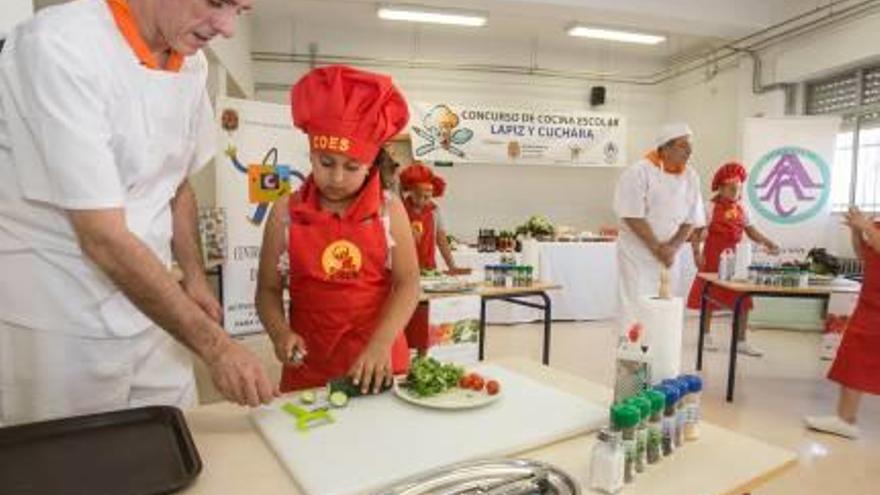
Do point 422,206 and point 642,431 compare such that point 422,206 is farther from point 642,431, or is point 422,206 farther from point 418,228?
point 642,431

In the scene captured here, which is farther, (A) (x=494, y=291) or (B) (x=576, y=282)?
(B) (x=576, y=282)

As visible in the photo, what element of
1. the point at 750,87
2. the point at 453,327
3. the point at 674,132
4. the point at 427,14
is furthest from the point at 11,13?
the point at 750,87

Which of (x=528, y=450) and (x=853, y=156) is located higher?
(x=853, y=156)

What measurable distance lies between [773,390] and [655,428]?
3327 mm

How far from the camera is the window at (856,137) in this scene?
5270mm

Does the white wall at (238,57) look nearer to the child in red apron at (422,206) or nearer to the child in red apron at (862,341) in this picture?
the child in red apron at (422,206)

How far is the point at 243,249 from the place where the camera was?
156 inches

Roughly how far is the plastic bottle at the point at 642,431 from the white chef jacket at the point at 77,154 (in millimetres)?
833

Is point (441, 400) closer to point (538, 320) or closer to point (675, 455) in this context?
point (675, 455)

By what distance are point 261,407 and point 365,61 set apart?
611cm

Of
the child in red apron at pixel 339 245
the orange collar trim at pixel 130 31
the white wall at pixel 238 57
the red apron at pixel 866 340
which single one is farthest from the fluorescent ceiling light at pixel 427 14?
the orange collar trim at pixel 130 31

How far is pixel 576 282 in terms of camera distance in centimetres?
554

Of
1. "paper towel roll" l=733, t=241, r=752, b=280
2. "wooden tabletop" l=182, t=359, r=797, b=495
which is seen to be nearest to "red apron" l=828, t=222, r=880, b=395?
"paper towel roll" l=733, t=241, r=752, b=280

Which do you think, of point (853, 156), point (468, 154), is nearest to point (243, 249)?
point (468, 154)
